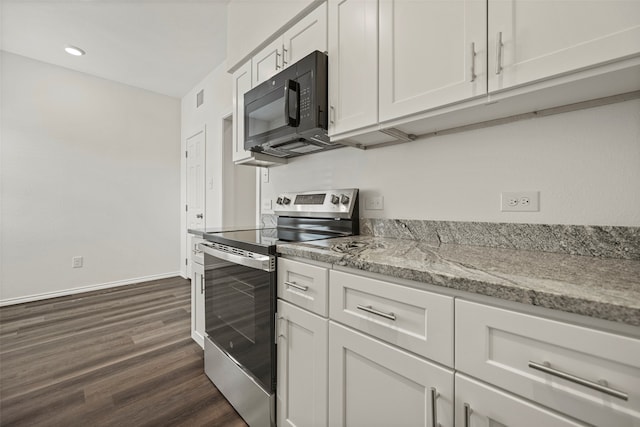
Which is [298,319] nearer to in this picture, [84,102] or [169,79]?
[169,79]

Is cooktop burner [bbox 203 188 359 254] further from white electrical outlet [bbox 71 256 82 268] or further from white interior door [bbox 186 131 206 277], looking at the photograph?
white electrical outlet [bbox 71 256 82 268]

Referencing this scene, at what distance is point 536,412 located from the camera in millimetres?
588

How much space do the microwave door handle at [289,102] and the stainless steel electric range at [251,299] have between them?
0.50 m

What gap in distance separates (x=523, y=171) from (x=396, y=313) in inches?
33.1

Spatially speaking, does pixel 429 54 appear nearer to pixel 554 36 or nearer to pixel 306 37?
pixel 554 36

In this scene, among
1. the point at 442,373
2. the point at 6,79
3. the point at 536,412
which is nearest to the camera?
the point at 536,412

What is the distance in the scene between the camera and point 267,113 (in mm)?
1751

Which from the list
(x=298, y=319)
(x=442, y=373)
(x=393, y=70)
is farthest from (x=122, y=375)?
(x=393, y=70)

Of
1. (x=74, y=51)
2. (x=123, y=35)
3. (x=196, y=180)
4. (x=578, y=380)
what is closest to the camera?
(x=578, y=380)

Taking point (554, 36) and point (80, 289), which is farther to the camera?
point (80, 289)

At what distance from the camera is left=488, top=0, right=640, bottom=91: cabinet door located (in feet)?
2.39

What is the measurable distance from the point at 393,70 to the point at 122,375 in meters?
2.43

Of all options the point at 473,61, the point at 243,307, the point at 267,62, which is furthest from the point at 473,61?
the point at 243,307

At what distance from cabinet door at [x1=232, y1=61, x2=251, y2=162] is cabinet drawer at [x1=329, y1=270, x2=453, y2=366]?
1.44m
